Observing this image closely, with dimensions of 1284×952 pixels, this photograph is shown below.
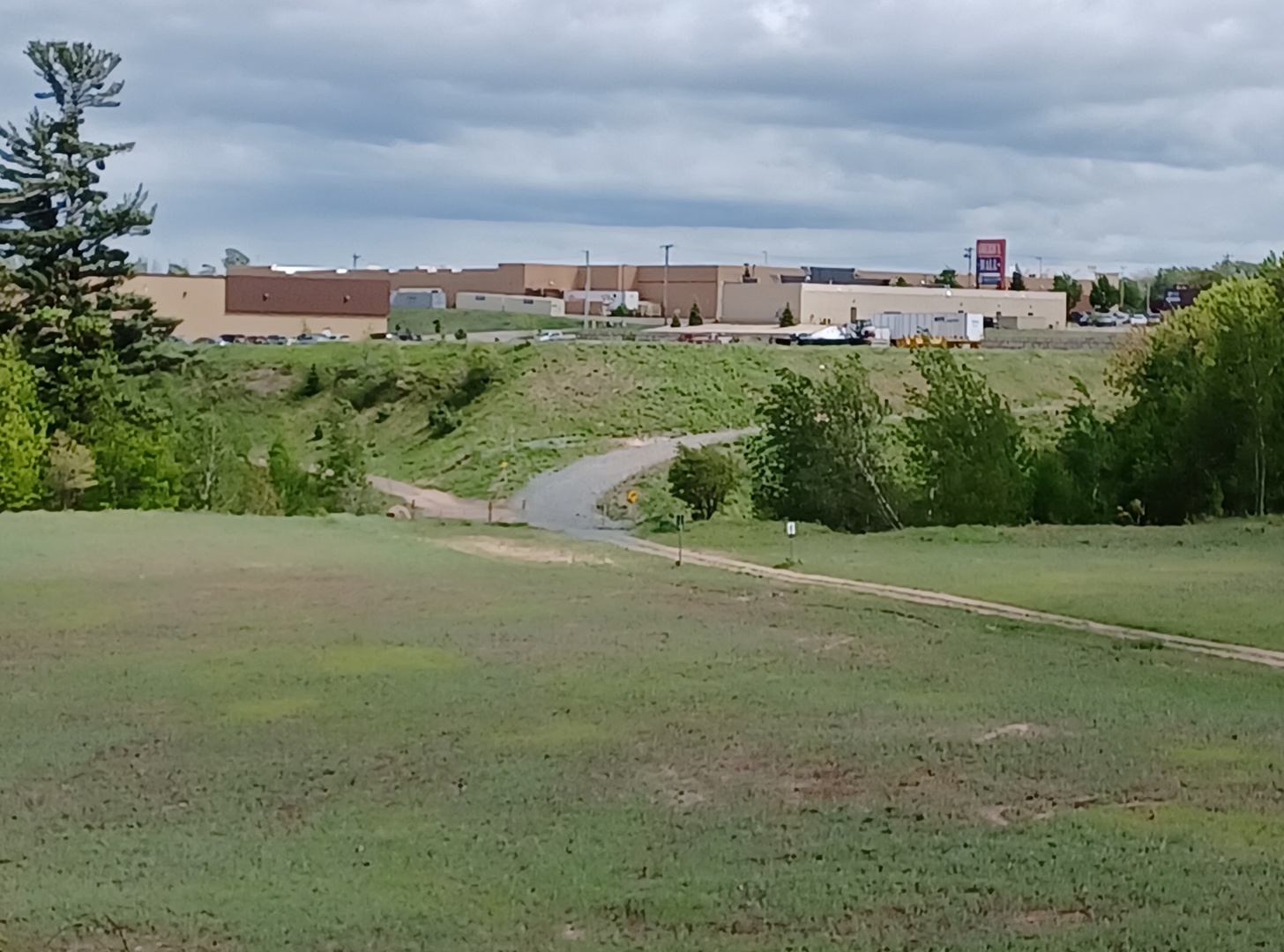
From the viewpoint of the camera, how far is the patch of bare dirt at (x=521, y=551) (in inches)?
1359

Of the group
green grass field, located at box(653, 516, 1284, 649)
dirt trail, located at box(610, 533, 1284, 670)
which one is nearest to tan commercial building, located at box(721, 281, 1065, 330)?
green grass field, located at box(653, 516, 1284, 649)

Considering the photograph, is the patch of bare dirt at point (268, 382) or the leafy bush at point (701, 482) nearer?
the leafy bush at point (701, 482)

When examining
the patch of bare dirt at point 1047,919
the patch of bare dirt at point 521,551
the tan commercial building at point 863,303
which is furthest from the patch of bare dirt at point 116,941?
the tan commercial building at point 863,303

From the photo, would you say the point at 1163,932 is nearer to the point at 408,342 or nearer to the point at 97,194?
the point at 97,194

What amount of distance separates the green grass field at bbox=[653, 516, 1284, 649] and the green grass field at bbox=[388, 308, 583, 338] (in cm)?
6347

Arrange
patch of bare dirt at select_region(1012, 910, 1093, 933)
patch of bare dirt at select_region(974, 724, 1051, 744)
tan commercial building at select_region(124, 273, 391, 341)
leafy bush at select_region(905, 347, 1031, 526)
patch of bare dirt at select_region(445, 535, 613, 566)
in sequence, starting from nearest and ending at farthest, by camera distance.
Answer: patch of bare dirt at select_region(1012, 910, 1093, 933), patch of bare dirt at select_region(974, 724, 1051, 744), patch of bare dirt at select_region(445, 535, 613, 566), leafy bush at select_region(905, 347, 1031, 526), tan commercial building at select_region(124, 273, 391, 341)

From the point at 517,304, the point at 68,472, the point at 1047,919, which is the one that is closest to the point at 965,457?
the point at 68,472

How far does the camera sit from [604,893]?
10906 mm

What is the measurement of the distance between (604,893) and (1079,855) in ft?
10.9

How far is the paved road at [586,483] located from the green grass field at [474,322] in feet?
125

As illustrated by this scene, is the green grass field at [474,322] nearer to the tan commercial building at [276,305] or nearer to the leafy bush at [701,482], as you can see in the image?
the tan commercial building at [276,305]

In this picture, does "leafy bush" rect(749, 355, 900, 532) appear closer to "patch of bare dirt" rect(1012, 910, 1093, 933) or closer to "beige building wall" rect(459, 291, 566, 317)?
"patch of bare dirt" rect(1012, 910, 1093, 933)

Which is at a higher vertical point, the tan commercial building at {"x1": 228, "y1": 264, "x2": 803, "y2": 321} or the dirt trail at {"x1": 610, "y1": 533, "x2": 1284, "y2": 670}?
the tan commercial building at {"x1": 228, "y1": 264, "x2": 803, "y2": 321}

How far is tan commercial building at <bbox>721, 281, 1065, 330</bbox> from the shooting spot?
110625 millimetres
